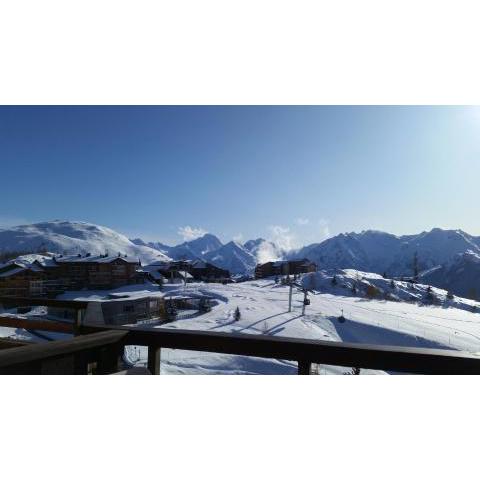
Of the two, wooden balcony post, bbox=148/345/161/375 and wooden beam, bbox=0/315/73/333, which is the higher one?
wooden balcony post, bbox=148/345/161/375

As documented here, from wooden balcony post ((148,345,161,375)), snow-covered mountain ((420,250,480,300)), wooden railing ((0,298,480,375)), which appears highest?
wooden railing ((0,298,480,375))

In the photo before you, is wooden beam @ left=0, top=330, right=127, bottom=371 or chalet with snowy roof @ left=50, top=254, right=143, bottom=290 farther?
chalet with snowy roof @ left=50, top=254, right=143, bottom=290

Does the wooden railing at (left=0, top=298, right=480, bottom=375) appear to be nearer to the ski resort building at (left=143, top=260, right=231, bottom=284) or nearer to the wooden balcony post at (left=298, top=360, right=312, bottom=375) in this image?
the wooden balcony post at (left=298, top=360, right=312, bottom=375)

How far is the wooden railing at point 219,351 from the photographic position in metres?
1.27

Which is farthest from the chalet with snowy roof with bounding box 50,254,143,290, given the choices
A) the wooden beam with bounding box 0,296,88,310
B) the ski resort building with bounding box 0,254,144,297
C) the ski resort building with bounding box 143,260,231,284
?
the wooden beam with bounding box 0,296,88,310

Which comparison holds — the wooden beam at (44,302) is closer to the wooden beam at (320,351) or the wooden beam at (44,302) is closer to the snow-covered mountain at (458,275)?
the wooden beam at (320,351)

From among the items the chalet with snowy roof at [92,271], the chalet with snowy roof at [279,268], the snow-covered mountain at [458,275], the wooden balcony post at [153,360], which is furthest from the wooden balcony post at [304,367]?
the snow-covered mountain at [458,275]

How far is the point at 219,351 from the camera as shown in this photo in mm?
1551

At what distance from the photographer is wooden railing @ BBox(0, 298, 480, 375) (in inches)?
49.8

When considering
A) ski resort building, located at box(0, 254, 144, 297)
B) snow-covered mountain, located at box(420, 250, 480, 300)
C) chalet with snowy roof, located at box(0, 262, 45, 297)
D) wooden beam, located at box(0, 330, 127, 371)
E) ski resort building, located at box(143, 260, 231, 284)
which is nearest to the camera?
wooden beam, located at box(0, 330, 127, 371)
